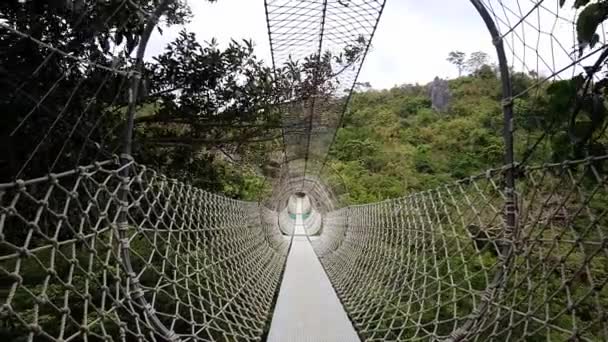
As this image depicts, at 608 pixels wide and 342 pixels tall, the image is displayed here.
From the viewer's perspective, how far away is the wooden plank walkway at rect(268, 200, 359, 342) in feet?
5.82

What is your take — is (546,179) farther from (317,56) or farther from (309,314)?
(317,56)

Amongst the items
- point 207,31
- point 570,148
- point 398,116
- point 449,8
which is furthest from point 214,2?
point 398,116

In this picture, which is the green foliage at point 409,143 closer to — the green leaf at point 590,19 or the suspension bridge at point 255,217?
the suspension bridge at point 255,217

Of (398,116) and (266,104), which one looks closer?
(266,104)

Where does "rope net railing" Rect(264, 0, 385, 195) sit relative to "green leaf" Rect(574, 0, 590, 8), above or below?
above

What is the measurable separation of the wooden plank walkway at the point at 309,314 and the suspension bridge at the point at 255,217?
0.04 feet

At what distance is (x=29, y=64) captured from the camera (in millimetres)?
1794

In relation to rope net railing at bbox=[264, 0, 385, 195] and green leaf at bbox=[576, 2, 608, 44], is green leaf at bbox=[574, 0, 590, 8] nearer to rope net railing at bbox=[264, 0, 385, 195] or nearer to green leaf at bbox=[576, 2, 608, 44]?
green leaf at bbox=[576, 2, 608, 44]

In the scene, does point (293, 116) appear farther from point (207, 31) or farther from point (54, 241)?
point (54, 241)

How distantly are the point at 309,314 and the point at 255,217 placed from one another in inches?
92.0

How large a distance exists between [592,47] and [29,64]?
173 cm

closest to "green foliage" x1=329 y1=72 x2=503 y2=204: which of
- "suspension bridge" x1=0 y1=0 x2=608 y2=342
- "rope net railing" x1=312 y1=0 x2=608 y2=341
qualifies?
"suspension bridge" x1=0 y1=0 x2=608 y2=342

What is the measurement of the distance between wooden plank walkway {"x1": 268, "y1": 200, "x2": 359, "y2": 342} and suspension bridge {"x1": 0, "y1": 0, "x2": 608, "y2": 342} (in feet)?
0.04

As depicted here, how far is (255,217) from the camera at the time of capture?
173 inches
